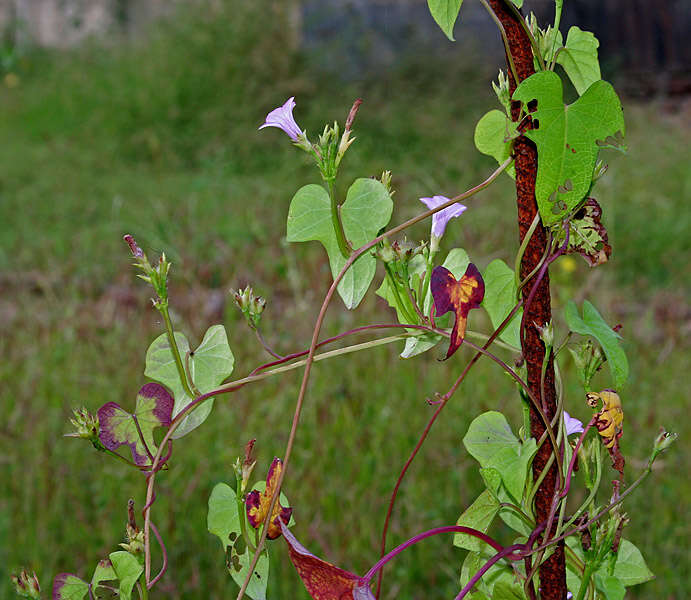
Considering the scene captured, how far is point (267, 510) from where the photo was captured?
0.55 meters

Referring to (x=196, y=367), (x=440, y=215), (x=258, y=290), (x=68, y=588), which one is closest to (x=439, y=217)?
(x=440, y=215)

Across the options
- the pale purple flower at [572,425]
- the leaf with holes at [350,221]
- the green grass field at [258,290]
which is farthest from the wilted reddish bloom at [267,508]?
the green grass field at [258,290]

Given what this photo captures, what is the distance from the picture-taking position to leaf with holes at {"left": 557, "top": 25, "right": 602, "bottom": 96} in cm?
60

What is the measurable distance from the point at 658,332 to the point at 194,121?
371 centimetres

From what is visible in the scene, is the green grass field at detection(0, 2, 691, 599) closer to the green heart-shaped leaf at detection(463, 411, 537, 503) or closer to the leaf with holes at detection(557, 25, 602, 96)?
the green heart-shaped leaf at detection(463, 411, 537, 503)

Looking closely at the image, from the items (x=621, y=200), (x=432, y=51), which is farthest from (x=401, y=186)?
(x=432, y=51)

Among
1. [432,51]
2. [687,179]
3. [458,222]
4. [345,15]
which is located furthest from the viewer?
[345,15]

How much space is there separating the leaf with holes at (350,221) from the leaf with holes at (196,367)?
0.32 ft

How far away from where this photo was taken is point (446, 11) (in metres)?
0.56

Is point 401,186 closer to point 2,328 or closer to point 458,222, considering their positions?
point 458,222

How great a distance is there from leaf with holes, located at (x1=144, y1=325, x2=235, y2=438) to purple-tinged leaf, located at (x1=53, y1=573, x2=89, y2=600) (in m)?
0.12

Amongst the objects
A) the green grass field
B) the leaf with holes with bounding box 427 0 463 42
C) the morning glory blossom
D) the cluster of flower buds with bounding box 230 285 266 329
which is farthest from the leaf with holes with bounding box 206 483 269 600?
the green grass field

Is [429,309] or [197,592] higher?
[429,309]

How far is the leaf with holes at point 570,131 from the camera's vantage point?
49 cm
